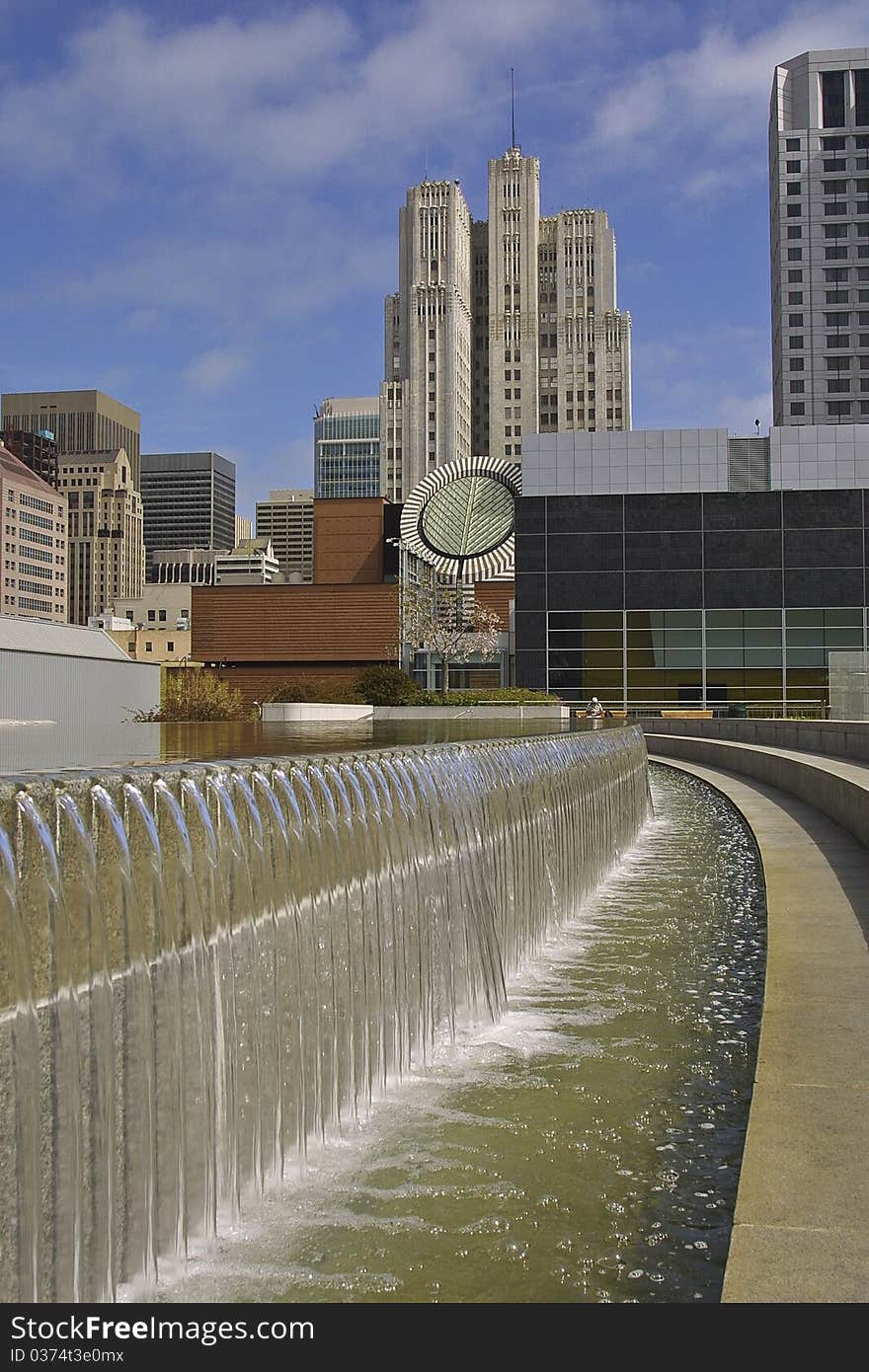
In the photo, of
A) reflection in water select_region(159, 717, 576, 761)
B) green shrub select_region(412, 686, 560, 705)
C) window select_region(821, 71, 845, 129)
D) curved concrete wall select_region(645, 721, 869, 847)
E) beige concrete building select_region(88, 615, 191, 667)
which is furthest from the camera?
beige concrete building select_region(88, 615, 191, 667)

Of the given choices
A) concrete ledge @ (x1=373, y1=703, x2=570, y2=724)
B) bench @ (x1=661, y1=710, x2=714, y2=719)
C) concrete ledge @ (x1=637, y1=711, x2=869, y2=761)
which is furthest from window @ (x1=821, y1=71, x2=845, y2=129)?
concrete ledge @ (x1=637, y1=711, x2=869, y2=761)

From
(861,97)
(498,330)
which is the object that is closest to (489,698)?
(861,97)

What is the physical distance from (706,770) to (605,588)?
29.7 meters

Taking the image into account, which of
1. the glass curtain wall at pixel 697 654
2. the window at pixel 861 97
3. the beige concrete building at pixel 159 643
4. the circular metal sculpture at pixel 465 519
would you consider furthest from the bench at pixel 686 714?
the beige concrete building at pixel 159 643

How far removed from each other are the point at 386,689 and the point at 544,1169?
1866 inches

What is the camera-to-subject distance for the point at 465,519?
93500 mm

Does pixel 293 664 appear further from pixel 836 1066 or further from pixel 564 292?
pixel 564 292

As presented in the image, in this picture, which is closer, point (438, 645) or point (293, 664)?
point (438, 645)

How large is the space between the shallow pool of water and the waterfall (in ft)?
0.78

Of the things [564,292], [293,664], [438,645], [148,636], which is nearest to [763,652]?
[438,645]

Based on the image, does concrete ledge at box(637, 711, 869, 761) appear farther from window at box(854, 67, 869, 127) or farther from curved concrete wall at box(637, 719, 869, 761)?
window at box(854, 67, 869, 127)

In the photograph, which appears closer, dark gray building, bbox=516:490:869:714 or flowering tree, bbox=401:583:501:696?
dark gray building, bbox=516:490:869:714

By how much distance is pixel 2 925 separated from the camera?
3.83m

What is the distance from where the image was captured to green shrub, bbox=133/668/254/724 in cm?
4316
